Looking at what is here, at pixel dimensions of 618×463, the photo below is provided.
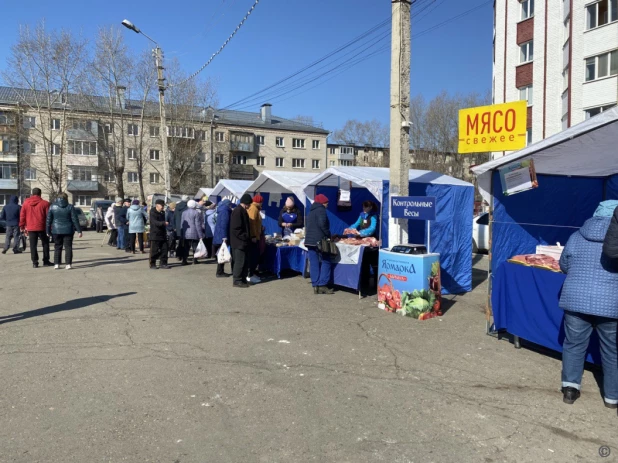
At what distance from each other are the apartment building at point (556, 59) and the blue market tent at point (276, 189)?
1626 centimetres

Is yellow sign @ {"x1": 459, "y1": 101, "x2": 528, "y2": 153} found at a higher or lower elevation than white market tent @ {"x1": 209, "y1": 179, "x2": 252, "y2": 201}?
higher

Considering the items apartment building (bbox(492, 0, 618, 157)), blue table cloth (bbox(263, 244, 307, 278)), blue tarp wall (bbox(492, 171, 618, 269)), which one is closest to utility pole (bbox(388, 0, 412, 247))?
blue tarp wall (bbox(492, 171, 618, 269))

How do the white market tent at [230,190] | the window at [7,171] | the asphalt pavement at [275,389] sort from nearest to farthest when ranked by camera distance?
the asphalt pavement at [275,389] → the white market tent at [230,190] → the window at [7,171]

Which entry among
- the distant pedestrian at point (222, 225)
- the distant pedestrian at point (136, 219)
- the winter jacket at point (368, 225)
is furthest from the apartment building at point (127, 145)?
the winter jacket at point (368, 225)

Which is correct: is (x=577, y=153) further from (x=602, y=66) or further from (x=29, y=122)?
(x=29, y=122)

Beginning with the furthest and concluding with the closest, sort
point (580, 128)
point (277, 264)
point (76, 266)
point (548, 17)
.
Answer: point (548, 17) → point (76, 266) → point (277, 264) → point (580, 128)

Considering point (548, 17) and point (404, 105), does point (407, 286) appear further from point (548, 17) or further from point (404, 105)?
point (548, 17)

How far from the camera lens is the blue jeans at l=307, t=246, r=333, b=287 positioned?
343 inches

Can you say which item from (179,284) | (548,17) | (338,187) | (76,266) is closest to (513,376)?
(179,284)

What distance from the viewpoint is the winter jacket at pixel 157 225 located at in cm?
1145

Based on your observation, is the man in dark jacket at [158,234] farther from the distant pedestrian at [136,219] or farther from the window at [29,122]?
the window at [29,122]

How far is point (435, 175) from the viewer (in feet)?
33.3

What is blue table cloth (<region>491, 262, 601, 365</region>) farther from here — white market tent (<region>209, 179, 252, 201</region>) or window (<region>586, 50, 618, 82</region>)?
window (<region>586, 50, 618, 82</region>)

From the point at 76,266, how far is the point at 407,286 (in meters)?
8.86
